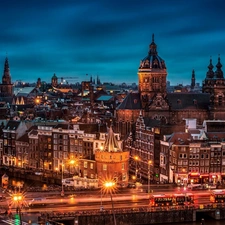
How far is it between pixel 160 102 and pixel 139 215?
1737 inches

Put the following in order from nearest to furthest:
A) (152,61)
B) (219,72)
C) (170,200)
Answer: (170,200) < (152,61) < (219,72)

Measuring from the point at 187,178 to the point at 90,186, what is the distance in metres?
12.3

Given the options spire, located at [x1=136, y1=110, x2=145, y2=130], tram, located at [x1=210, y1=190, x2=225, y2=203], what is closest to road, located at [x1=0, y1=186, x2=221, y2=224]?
tram, located at [x1=210, y1=190, x2=225, y2=203]

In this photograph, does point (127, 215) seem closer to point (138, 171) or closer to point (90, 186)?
point (90, 186)

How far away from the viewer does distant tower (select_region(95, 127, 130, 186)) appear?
242ft

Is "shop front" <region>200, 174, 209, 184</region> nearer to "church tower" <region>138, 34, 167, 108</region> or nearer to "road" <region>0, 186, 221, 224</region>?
"road" <region>0, 186, 221, 224</region>

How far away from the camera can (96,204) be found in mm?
60844

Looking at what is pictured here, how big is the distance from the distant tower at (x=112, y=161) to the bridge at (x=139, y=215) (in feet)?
47.8

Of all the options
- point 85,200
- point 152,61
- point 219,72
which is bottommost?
point 85,200

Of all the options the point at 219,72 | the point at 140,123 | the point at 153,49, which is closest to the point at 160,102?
the point at 153,49

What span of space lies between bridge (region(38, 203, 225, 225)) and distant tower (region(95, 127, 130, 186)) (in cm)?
1458

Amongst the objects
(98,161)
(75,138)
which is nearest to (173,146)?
(98,161)

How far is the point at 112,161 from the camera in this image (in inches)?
2911

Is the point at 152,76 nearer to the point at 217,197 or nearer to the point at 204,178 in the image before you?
the point at 204,178
